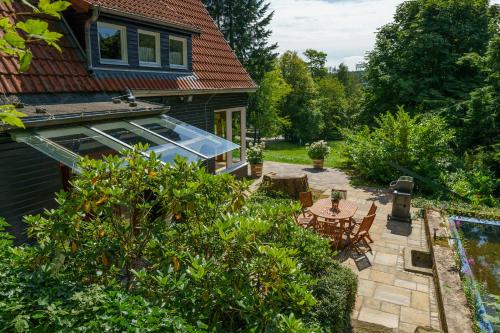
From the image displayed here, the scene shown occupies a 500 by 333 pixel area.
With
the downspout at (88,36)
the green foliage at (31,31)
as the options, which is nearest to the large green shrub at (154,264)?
the green foliage at (31,31)

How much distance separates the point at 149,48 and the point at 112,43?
1325 millimetres

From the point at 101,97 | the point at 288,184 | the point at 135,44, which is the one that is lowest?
the point at 288,184

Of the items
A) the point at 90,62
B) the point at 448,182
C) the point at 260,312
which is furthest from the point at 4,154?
the point at 448,182

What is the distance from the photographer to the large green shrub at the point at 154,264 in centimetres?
266

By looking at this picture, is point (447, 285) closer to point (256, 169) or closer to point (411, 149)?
point (411, 149)

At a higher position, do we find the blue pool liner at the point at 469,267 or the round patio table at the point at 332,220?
the round patio table at the point at 332,220

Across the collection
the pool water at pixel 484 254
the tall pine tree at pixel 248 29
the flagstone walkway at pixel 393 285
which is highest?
the tall pine tree at pixel 248 29

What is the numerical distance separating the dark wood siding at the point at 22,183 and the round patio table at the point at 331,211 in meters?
5.99

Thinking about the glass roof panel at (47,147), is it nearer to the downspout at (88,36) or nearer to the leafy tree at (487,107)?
the downspout at (88,36)

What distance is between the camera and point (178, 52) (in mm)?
10961

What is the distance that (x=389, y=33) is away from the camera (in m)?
22.1

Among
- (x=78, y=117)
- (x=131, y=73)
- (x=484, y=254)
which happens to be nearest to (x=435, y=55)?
(x=484, y=254)

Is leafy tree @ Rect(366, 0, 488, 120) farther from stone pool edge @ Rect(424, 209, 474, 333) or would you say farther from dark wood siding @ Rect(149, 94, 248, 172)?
stone pool edge @ Rect(424, 209, 474, 333)

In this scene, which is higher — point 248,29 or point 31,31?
point 248,29
